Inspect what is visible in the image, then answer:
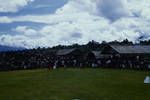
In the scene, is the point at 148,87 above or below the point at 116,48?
below

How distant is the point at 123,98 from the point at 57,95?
5.26 metres

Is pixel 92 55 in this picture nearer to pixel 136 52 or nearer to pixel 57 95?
pixel 136 52

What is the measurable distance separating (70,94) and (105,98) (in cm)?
351

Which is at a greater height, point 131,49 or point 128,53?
point 131,49

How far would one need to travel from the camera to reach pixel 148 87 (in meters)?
34.3

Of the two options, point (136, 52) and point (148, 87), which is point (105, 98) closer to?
point (148, 87)

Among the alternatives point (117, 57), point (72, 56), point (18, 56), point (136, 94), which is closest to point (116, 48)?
point (117, 57)

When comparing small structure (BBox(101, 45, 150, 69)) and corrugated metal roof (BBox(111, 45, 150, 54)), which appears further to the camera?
corrugated metal roof (BBox(111, 45, 150, 54))

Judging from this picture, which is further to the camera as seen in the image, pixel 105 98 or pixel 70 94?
pixel 70 94

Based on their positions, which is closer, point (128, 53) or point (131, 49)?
point (128, 53)

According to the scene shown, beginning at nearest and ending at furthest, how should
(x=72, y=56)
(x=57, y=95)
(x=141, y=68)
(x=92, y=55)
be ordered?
(x=57, y=95)
(x=141, y=68)
(x=92, y=55)
(x=72, y=56)

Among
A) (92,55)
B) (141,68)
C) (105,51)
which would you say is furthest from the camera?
(92,55)

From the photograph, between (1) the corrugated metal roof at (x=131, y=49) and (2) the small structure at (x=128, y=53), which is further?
(1) the corrugated metal roof at (x=131, y=49)

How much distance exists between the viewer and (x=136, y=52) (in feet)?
259
